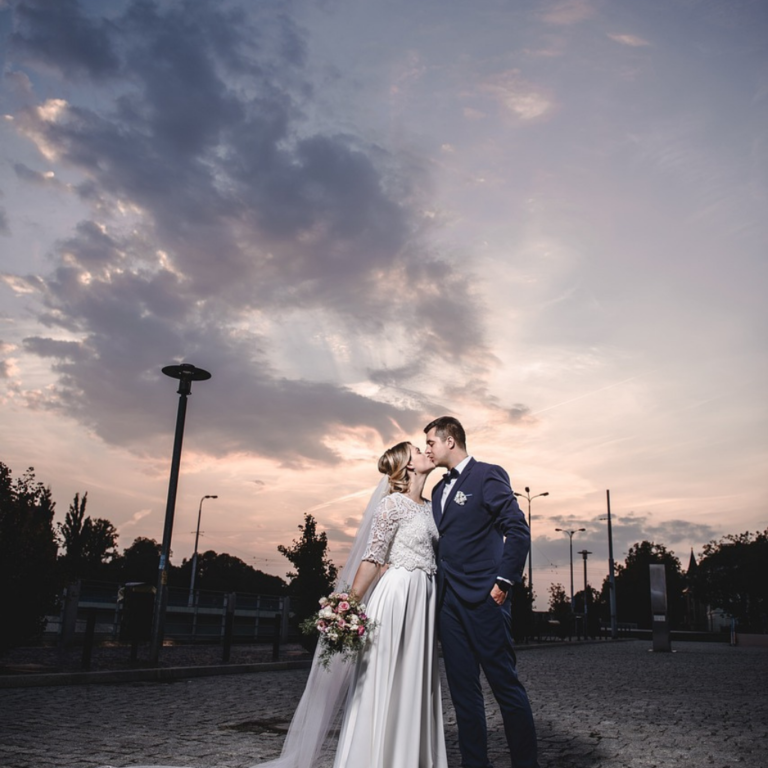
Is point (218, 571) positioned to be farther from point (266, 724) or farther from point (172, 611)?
point (266, 724)

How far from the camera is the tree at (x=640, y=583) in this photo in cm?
9612

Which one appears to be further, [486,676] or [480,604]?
[480,604]

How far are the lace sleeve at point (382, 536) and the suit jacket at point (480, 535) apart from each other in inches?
12.0

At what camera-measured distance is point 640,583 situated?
3888 inches

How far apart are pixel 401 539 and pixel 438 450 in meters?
0.63

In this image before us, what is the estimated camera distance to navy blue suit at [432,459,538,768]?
176 inches

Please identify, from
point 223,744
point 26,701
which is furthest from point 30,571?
point 223,744

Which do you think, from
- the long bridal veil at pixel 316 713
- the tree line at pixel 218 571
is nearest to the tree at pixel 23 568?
the tree line at pixel 218 571

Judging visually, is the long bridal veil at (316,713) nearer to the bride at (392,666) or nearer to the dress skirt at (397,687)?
the bride at (392,666)

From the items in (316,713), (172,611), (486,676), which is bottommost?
(316,713)

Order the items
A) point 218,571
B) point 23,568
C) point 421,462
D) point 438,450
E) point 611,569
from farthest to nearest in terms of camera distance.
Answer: point 218,571
point 611,569
point 23,568
point 421,462
point 438,450

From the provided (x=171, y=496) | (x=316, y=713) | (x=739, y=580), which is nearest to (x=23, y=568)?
(x=171, y=496)

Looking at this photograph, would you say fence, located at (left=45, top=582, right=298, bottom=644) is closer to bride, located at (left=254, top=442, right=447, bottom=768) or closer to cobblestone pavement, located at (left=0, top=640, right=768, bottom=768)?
cobblestone pavement, located at (left=0, top=640, right=768, bottom=768)

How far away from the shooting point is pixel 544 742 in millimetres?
6742
